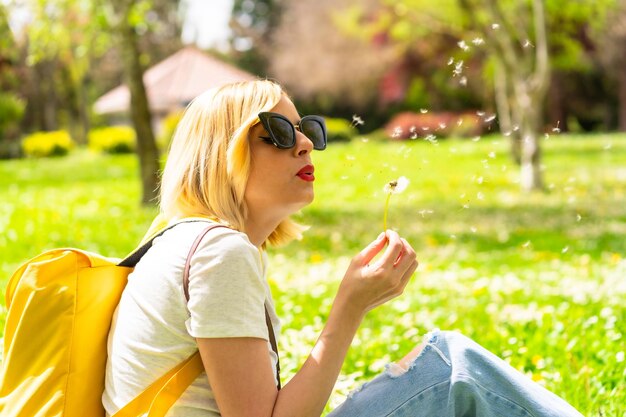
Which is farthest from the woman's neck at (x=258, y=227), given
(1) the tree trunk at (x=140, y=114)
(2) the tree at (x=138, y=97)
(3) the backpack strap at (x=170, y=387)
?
(1) the tree trunk at (x=140, y=114)

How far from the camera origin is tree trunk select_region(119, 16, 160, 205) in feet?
44.5

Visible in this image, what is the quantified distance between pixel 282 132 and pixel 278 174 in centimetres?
12

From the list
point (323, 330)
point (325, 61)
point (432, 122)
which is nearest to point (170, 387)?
point (323, 330)

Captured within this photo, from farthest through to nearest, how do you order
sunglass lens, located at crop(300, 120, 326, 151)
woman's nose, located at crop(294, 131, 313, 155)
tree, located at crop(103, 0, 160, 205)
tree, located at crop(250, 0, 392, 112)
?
tree, located at crop(250, 0, 392, 112)
tree, located at crop(103, 0, 160, 205)
sunglass lens, located at crop(300, 120, 326, 151)
woman's nose, located at crop(294, 131, 313, 155)

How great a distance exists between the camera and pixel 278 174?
251 cm

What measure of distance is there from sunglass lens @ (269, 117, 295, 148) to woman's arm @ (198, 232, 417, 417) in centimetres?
38

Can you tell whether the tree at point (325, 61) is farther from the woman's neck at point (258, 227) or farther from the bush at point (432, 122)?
the woman's neck at point (258, 227)

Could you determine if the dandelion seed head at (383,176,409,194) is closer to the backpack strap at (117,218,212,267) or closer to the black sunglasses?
the black sunglasses

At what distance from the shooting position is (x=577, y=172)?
63.2ft

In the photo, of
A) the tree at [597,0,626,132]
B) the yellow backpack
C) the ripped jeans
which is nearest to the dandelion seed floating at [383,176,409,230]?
the ripped jeans

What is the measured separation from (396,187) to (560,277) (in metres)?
5.54

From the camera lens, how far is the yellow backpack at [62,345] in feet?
7.37

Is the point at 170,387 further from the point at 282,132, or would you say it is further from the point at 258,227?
the point at 282,132

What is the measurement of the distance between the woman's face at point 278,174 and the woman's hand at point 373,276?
1.04 ft
